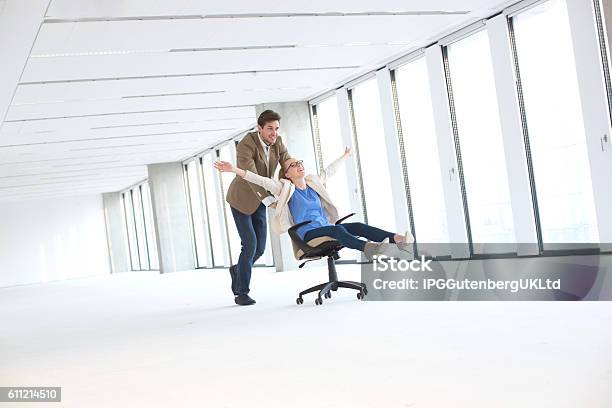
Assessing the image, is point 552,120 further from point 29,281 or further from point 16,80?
point 29,281

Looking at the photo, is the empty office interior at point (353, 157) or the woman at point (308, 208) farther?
the woman at point (308, 208)

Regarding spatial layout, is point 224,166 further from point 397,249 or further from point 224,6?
point 224,6

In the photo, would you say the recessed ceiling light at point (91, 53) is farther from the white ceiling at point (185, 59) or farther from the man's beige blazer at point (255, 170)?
the man's beige blazer at point (255, 170)

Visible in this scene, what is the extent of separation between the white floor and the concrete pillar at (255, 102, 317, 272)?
259 inches

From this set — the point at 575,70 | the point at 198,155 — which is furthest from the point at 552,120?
the point at 198,155

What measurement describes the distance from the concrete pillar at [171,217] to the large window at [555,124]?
12.9 m

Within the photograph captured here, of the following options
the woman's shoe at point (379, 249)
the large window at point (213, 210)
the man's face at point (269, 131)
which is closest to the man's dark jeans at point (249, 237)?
the man's face at point (269, 131)

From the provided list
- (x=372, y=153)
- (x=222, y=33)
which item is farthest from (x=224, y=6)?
(x=372, y=153)

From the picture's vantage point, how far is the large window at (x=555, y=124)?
26.5 ft

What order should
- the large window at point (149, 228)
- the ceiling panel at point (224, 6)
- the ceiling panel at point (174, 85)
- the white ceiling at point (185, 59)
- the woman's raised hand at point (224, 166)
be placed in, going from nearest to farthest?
1. the woman's raised hand at point (224, 166)
2. the ceiling panel at point (224, 6)
3. the white ceiling at point (185, 59)
4. the ceiling panel at point (174, 85)
5. the large window at point (149, 228)

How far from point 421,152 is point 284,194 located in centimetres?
500

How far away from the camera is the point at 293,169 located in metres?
6.27

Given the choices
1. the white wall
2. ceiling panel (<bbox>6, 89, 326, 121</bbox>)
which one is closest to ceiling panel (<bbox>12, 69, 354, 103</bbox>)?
ceiling panel (<bbox>6, 89, 326, 121</bbox>)

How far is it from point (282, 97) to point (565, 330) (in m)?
9.31
